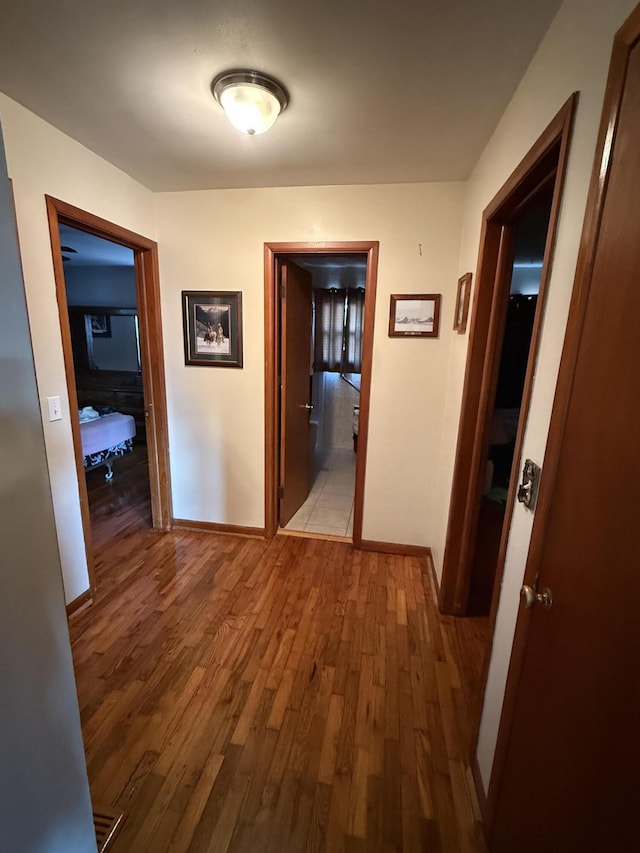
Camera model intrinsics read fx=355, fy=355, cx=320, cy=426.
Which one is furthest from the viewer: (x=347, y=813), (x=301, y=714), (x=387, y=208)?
(x=387, y=208)

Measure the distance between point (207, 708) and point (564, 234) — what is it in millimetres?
2024

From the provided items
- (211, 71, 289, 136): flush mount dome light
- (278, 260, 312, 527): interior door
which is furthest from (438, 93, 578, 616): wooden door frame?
(278, 260, 312, 527): interior door

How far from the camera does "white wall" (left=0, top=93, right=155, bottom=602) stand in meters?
1.53

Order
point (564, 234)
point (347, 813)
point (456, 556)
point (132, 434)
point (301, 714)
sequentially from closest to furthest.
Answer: point (564, 234) → point (347, 813) → point (301, 714) → point (456, 556) → point (132, 434)

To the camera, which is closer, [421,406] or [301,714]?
[301,714]

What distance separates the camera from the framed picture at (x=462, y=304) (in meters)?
1.85

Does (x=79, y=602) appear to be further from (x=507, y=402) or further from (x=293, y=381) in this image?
(x=507, y=402)

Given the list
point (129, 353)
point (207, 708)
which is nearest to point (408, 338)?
point (207, 708)

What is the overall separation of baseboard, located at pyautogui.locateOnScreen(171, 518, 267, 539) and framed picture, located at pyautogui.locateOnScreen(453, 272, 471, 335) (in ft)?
6.47

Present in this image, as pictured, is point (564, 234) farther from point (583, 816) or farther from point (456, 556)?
point (456, 556)

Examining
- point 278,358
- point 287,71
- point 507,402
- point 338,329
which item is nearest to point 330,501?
point 278,358

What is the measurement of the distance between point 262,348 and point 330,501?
1.69 m

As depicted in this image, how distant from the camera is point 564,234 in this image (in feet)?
2.87

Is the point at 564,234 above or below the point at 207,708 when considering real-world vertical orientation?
above
